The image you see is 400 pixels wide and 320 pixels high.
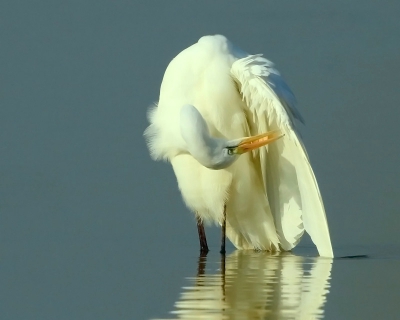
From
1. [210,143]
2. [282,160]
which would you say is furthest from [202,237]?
[210,143]

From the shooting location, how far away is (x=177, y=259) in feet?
41.2

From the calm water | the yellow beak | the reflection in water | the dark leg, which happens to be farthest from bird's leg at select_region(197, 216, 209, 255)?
the yellow beak

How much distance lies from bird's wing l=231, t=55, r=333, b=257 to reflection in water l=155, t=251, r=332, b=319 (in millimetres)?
857

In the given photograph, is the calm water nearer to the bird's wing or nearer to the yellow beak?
the bird's wing

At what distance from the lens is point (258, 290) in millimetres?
9445

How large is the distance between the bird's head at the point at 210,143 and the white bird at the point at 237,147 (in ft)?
0.04

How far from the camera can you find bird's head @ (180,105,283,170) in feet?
42.0

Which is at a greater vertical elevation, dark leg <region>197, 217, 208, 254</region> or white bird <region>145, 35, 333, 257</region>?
white bird <region>145, 35, 333, 257</region>

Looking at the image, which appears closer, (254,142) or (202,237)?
(254,142)

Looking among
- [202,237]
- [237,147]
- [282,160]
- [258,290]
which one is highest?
[237,147]

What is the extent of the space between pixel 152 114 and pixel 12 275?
4452 mm

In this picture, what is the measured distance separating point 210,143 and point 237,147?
0.45 meters

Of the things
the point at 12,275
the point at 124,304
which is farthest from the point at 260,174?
the point at 124,304

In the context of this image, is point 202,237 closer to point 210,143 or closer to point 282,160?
point 282,160
